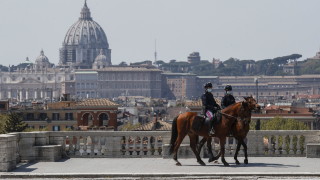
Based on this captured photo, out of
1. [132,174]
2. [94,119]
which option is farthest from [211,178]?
[94,119]

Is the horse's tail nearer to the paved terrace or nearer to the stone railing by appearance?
the paved terrace

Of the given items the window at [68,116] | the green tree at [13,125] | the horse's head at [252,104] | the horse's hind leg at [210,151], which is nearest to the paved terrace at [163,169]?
the horse's hind leg at [210,151]

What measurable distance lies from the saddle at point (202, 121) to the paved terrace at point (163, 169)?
2.08 ft

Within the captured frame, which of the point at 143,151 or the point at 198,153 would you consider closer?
the point at 198,153

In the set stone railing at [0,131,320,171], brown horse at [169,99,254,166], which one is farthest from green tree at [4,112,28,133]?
brown horse at [169,99,254,166]

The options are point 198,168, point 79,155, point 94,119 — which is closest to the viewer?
point 198,168

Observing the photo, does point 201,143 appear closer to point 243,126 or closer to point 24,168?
point 243,126

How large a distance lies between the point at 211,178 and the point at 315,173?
60.6 inches

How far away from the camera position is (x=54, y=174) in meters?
17.2

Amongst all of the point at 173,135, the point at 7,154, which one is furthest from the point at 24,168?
the point at 173,135

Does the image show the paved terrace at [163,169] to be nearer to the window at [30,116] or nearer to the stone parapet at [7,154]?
the stone parapet at [7,154]

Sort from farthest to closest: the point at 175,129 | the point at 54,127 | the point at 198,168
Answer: the point at 54,127
the point at 175,129
the point at 198,168

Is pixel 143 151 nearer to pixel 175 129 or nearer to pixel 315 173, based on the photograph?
pixel 175 129

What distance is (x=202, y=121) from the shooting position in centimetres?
1959
